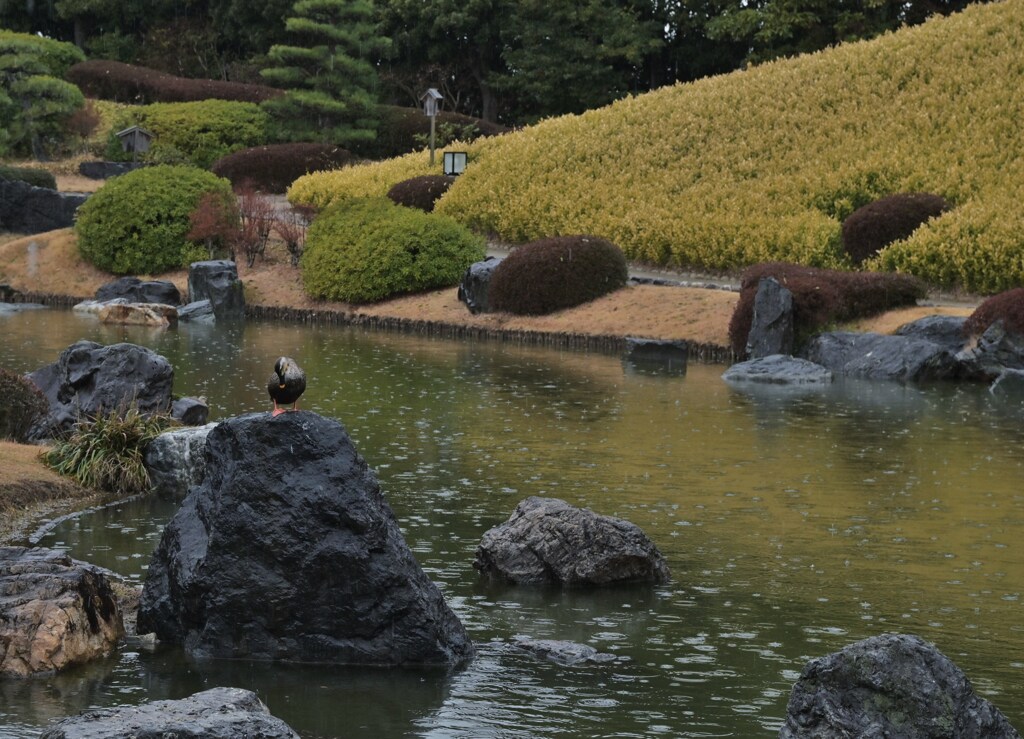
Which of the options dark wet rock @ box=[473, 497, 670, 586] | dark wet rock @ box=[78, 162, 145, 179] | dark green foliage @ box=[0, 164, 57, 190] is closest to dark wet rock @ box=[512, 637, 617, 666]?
dark wet rock @ box=[473, 497, 670, 586]

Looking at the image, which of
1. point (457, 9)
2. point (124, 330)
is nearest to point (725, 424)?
point (124, 330)

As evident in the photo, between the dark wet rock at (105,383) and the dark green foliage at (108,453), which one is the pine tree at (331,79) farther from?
the dark green foliage at (108,453)

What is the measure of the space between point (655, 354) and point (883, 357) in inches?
159

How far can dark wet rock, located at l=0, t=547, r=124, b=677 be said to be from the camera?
9484 mm

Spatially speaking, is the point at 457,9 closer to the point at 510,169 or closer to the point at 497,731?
the point at 510,169

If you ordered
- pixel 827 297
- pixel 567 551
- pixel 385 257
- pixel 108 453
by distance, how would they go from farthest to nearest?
1. pixel 385 257
2. pixel 827 297
3. pixel 108 453
4. pixel 567 551

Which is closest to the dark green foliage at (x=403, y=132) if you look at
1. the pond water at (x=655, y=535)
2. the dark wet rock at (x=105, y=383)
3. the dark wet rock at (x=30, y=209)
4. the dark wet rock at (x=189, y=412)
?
the dark wet rock at (x=30, y=209)

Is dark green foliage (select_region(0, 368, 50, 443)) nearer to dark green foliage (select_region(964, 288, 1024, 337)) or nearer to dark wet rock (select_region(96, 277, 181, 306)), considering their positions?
dark green foliage (select_region(964, 288, 1024, 337))

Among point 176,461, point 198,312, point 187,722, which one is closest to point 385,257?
point 198,312

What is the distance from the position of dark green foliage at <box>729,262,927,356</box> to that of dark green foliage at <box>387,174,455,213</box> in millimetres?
14533

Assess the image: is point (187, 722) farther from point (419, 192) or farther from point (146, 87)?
point (146, 87)

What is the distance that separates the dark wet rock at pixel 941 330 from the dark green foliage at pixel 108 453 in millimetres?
15416

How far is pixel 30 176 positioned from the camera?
45406 millimetres

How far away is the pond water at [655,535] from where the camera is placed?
9148 mm
